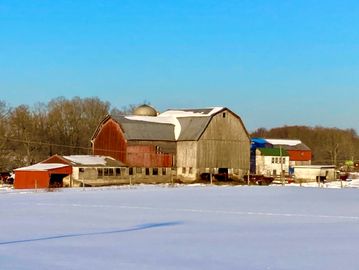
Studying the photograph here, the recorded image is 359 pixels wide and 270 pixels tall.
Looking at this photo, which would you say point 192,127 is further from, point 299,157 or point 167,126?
point 299,157

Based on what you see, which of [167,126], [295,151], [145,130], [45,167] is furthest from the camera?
[295,151]

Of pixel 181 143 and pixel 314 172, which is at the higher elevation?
pixel 181 143

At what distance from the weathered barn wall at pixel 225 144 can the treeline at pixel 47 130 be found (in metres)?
23.7

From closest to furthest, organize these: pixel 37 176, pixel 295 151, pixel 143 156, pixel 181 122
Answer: pixel 37 176
pixel 143 156
pixel 181 122
pixel 295 151

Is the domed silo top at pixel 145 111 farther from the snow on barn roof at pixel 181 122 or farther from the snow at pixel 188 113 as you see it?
the snow on barn roof at pixel 181 122

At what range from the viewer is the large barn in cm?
6334

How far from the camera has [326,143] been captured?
6486 inches

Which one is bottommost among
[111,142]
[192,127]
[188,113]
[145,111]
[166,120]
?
[111,142]

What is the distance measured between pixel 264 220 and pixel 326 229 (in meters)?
3.11

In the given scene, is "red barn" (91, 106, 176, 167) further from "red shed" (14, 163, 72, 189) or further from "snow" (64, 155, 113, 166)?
"red shed" (14, 163, 72, 189)

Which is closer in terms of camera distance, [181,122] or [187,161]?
[187,161]

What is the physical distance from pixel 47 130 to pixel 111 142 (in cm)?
3670

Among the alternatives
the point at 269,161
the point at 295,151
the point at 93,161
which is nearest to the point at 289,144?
the point at 295,151

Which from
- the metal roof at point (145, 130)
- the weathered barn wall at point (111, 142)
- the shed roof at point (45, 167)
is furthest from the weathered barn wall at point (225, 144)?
the shed roof at point (45, 167)
